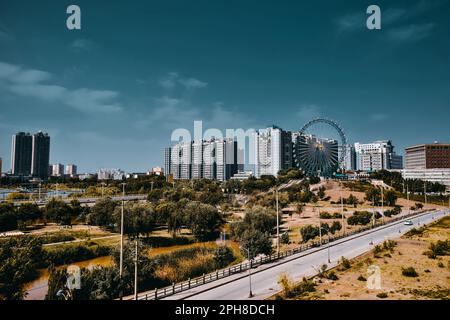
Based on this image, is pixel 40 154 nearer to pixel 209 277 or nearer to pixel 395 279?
pixel 209 277

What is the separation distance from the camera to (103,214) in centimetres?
6819

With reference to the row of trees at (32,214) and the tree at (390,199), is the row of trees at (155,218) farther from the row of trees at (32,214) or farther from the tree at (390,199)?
the tree at (390,199)

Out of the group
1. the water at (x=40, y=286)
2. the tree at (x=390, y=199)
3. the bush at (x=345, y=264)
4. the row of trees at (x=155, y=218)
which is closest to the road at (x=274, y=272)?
the bush at (x=345, y=264)

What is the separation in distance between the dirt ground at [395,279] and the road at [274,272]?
302 cm

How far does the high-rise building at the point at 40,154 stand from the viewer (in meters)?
177

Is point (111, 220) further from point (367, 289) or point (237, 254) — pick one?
point (367, 289)

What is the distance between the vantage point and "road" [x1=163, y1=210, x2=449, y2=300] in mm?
26453

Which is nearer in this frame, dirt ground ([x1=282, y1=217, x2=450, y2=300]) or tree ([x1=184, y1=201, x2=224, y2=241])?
dirt ground ([x1=282, y1=217, x2=450, y2=300])

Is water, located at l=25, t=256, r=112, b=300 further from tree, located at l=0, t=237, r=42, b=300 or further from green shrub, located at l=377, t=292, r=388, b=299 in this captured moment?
green shrub, located at l=377, t=292, r=388, b=299

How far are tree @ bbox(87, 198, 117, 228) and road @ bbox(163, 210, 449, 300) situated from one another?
4311 centimetres

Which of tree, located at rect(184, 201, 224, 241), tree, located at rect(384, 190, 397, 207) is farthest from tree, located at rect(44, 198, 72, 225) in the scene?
tree, located at rect(384, 190, 397, 207)

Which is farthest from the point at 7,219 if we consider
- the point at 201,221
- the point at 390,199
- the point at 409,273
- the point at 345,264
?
the point at 390,199
